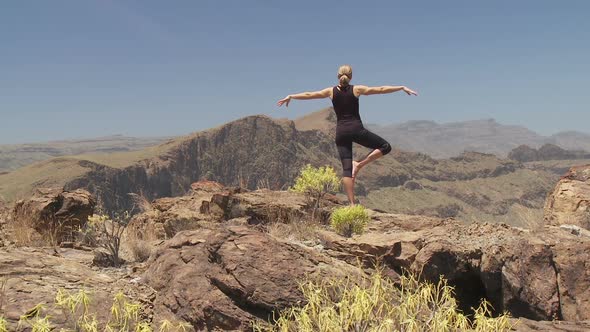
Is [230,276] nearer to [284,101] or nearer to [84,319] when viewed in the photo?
[84,319]

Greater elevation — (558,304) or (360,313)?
(360,313)

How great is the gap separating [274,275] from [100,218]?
5.26 m

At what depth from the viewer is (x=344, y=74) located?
973 cm

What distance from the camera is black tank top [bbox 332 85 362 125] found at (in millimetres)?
9617

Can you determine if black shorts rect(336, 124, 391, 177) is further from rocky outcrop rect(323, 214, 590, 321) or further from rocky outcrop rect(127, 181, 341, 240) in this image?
rocky outcrop rect(127, 181, 341, 240)

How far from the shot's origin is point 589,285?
6680 mm

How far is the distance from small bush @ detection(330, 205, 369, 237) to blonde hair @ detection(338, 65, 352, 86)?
2.74m

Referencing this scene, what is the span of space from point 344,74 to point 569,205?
20.4 ft

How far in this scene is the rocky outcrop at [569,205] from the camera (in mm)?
10211

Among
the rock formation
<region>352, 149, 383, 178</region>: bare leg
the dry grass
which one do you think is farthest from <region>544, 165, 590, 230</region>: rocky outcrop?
the dry grass

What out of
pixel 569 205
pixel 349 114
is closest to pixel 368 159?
pixel 349 114

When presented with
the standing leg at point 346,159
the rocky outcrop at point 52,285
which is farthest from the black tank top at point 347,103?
the rocky outcrop at point 52,285

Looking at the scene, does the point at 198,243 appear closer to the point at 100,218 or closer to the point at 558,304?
the point at 100,218

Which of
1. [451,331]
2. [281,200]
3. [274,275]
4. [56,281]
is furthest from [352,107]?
[56,281]
